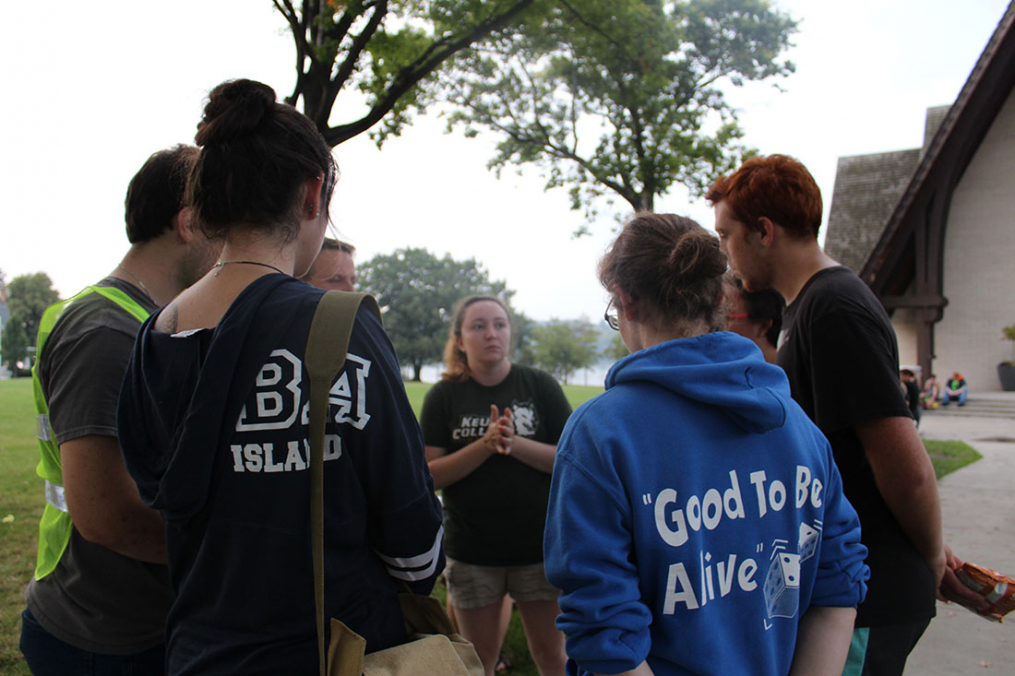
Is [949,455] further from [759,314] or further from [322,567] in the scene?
[322,567]

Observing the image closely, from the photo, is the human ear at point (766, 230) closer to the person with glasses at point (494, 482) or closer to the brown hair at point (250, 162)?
the brown hair at point (250, 162)

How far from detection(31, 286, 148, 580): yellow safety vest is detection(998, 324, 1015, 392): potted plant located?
86.6ft

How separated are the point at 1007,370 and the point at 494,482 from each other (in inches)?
986

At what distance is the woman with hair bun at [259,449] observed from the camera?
4.15 feet

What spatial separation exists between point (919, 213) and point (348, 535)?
24.2m

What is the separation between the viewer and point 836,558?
160 cm

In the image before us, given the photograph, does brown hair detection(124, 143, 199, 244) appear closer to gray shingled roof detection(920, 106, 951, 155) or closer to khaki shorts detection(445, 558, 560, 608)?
khaki shorts detection(445, 558, 560, 608)

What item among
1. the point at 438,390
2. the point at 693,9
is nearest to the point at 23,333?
the point at 693,9

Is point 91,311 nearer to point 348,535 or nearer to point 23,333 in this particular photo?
point 348,535

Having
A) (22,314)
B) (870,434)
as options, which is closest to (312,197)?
(870,434)

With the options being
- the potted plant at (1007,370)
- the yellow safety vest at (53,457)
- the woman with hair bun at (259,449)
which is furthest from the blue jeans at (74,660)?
the potted plant at (1007,370)

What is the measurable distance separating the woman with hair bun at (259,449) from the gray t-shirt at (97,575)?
1.12 feet

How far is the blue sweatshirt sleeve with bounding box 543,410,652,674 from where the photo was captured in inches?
51.6

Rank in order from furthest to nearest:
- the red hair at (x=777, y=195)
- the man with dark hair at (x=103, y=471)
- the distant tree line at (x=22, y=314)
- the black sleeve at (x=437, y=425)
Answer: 1. the distant tree line at (x=22, y=314)
2. the black sleeve at (x=437, y=425)
3. the red hair at (x=777, y=195)
4. the man with dark hair at (x=103, y=471)
